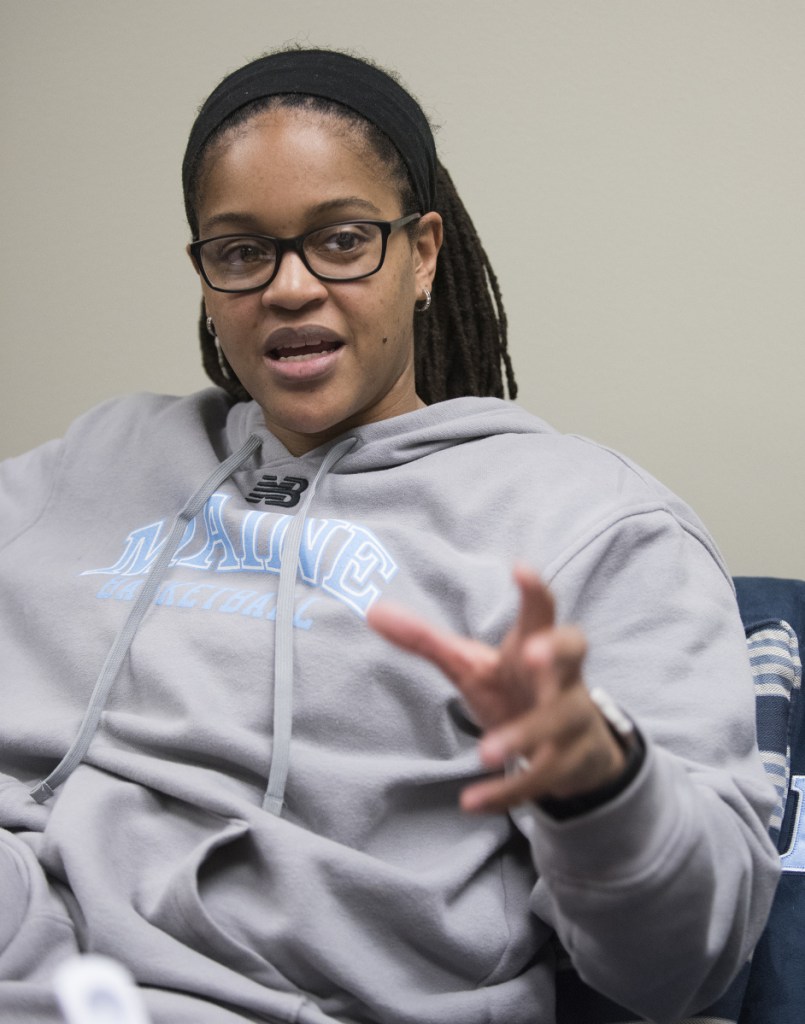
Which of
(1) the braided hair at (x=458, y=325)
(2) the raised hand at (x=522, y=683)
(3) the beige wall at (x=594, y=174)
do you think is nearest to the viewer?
(2) the raised hand at (x=522, y=683)

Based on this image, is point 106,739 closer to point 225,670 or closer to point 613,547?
point 225,670

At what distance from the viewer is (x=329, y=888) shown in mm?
983

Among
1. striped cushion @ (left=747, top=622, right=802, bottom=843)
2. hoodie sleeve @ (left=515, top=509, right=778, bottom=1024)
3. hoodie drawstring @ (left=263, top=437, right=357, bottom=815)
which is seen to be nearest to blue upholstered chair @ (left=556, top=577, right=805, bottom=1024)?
striped cushion @ (left=747, top=622, right=802, bottom=843)

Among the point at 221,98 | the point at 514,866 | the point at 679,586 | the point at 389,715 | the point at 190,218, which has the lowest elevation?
the point at 514,866

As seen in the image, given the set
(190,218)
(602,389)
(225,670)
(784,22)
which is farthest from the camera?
(602,389)

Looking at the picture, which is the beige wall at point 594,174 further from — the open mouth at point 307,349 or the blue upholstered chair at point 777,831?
the open mouth at point 307,349

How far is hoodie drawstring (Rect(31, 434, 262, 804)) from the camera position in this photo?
3.67ft

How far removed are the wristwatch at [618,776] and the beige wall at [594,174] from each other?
1104 mm

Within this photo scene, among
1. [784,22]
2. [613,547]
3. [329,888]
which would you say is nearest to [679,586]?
[613,547]

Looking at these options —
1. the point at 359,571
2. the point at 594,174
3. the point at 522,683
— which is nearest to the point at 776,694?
the point at 359,571

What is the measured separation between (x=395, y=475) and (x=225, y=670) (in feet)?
0.81

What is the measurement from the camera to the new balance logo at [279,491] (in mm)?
1230

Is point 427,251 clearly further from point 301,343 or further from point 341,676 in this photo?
point 341,676

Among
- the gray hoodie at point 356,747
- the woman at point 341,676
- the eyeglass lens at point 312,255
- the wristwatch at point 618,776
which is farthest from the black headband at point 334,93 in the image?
the wristwatch at point 618,776
